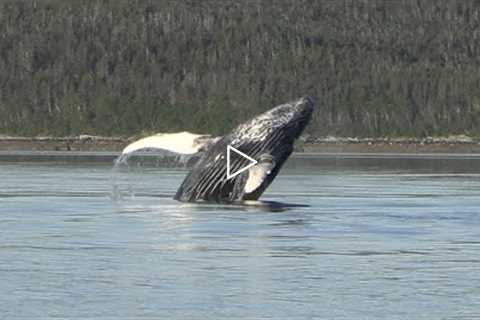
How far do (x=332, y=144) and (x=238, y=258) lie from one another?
3978 inches

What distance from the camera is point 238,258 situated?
25.8m

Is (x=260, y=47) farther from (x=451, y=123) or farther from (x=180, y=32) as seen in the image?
(x=451, y=123)

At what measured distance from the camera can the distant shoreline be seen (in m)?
124

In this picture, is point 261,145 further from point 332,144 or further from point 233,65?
point 233,65

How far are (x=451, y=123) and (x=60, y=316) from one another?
11834 cm

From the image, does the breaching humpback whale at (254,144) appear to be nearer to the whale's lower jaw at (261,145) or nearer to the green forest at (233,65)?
the whale's lower jaw at (261,145)

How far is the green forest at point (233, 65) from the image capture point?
452 ft

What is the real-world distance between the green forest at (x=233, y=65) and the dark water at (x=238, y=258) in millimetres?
95562

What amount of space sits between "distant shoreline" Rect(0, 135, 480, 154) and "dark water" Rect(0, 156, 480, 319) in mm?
80916

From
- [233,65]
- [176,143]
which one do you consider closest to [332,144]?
[233,65]

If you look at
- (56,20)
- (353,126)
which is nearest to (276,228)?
(353,126)

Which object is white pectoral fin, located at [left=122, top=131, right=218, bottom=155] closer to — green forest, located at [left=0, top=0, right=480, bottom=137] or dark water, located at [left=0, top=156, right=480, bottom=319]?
dark water, located at [left=0, top=156, right=480, bottom=319]

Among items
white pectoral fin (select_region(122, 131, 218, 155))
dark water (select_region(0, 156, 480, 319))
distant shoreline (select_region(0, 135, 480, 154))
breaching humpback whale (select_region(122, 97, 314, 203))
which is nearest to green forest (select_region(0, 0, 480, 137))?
distant shoreline (select_region(0, 135, 480, 154))

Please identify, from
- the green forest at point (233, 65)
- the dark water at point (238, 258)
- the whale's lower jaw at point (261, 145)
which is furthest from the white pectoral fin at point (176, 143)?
the green forest at point (233, 65)
